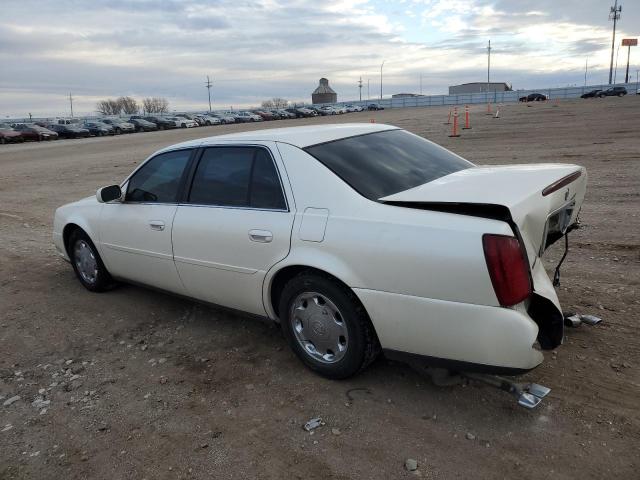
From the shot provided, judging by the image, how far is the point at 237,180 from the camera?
379 centimetres

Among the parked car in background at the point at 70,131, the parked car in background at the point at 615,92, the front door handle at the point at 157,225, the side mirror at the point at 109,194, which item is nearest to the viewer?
the front door handle at the point at 157,225

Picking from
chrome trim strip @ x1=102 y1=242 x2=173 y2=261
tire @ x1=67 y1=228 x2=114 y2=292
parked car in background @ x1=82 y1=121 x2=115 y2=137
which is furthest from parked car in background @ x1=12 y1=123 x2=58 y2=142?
chrome trim strip @ x1=102 y1=242 x2=173 y2=261

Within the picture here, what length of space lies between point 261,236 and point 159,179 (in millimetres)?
1494

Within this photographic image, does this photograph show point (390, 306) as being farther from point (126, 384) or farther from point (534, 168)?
point (126, 384)

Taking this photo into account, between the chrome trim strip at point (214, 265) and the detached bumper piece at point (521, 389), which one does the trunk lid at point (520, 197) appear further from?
the chrome trim strip at point (214, 265)

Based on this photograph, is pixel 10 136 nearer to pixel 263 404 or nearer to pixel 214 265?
pixel 214 265

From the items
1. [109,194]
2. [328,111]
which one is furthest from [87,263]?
[328,111]

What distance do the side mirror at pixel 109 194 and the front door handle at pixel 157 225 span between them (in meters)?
0.63

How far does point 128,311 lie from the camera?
4836 mm

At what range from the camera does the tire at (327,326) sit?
10.1 ft

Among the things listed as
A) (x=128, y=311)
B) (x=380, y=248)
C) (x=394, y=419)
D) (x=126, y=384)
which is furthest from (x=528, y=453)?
(x=128, y=311)

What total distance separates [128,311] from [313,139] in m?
2.51

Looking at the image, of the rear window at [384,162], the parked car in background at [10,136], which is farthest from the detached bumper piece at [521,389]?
the parked car in background at [10,136]

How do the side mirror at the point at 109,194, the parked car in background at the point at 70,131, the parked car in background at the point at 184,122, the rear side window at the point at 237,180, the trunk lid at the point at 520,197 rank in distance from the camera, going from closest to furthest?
the trunk lid at the point at 520,197
the rear side window at the point at 237,180
the side mirror at the point at 109,194
the parked car in background at the point at 70,131
the parked car in background at the point at 184,122
